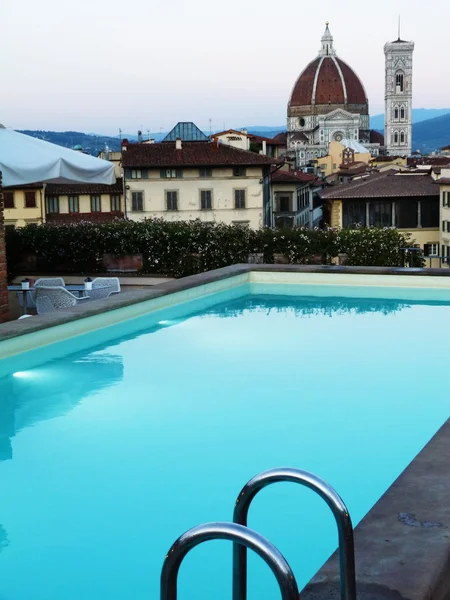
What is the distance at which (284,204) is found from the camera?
6372cm

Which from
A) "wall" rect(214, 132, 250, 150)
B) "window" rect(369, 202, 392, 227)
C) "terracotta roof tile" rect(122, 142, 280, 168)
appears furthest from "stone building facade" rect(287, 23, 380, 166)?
"terracotta roof tile" rect(122, 142, 280, 168)

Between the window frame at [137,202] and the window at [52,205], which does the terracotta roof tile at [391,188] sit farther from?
the window at [52,205]

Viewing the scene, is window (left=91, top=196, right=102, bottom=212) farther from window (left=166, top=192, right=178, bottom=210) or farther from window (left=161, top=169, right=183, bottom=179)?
window (left=161, top=169, right=183, bottom=179)

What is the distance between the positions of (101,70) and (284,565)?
28.5 m

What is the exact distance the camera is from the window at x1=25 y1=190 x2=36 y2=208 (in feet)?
181

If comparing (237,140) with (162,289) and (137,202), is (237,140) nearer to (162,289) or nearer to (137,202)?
(137,202)

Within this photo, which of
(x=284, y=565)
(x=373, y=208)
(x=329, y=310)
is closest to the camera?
(x=284, y=565)

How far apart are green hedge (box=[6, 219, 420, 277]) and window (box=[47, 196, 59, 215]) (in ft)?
152

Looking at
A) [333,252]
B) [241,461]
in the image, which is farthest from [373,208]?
[241,461]

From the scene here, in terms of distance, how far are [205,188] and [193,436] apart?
1906 inches

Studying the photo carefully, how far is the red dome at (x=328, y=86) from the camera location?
159125 millimetres

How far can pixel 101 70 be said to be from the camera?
2902 cm

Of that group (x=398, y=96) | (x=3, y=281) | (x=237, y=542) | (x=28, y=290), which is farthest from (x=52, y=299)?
(x=398, y=96)

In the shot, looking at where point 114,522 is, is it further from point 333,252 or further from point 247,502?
point 333,252
